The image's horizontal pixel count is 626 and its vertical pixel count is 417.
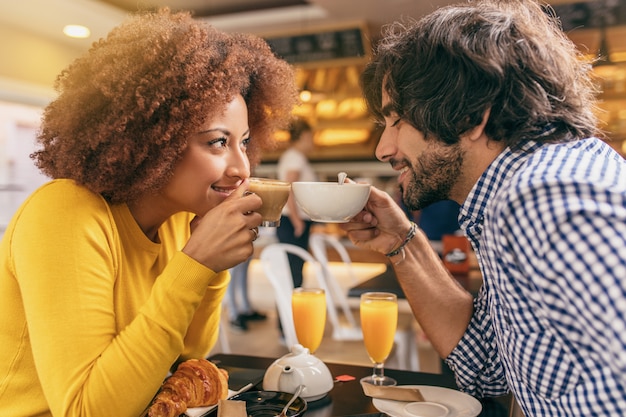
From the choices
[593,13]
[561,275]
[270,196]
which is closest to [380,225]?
[270,196]

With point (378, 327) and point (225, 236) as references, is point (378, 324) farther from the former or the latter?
point (225, 236)

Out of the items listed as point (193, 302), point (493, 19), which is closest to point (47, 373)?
point (193, 302)

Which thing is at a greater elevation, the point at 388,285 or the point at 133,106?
the point at 133,106

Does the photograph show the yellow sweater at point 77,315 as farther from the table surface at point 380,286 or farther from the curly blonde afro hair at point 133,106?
the table surface at point 380,286

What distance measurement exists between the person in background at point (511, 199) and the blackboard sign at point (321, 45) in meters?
4.97

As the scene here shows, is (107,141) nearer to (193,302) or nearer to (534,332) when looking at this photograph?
(193,302)

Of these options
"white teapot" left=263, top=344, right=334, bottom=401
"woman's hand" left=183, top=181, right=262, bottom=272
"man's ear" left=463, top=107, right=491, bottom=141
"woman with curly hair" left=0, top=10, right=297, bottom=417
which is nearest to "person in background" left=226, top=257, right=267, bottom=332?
"woman with curly hair" left=0, top=10, right=297, bottom=417

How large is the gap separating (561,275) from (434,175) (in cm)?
53

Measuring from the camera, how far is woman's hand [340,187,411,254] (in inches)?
63.6

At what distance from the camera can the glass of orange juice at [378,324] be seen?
64.0 inches

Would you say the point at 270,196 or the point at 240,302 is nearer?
the point at 270,196

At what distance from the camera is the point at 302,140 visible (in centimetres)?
541

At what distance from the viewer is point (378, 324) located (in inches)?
65.7

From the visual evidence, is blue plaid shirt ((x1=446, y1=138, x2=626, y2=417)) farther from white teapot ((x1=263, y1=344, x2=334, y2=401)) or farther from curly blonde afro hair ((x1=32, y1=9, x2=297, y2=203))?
curly blonde afro hair ((x1=32, y1=9, x2=297, y2=203))
